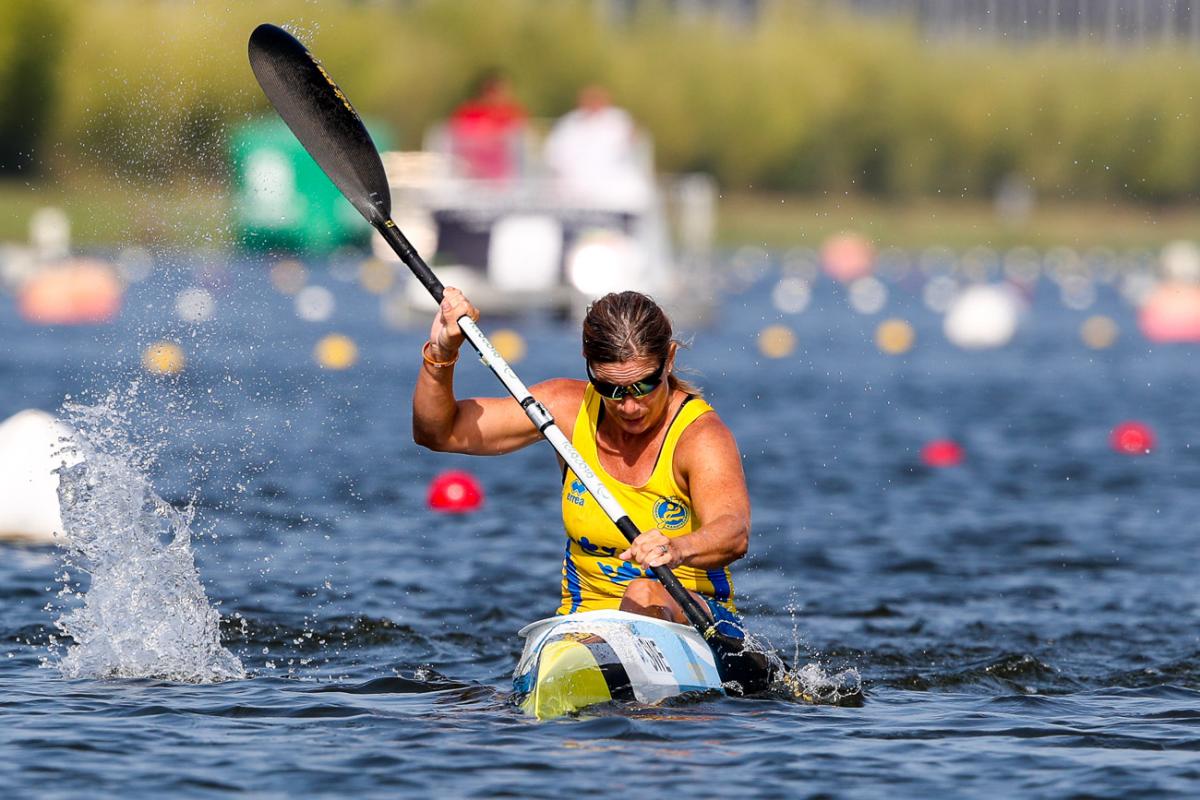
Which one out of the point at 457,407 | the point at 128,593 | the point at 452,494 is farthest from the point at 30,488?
the point at 457,407

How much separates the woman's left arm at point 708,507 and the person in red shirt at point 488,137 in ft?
65.0

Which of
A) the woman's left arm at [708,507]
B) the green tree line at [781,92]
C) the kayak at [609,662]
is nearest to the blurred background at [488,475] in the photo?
the kayak at [609,662]

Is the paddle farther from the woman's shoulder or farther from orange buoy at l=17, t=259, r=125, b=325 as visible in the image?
orange buoy at l=17, t=259, r=125, b=325

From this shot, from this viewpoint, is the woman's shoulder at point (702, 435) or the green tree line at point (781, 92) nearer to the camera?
the woman's shoulder at point (702, 435)

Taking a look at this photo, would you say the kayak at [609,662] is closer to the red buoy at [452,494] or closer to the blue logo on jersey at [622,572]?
the blue logo on jersey at [622,572]

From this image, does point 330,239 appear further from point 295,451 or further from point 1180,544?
point 1180,544

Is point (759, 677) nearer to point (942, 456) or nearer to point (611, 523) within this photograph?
point (611, 523)

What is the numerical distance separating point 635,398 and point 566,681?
107cm

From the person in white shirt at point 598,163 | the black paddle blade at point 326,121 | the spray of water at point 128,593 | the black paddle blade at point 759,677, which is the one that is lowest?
the black paddle blade at point 759,677

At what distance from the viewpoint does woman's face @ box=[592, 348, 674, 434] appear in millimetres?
6773

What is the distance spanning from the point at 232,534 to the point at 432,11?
233 feet

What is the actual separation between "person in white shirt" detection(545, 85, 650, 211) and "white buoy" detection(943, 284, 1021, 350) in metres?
6.19

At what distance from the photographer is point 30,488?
1136cm

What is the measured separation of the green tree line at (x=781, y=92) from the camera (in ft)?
236
